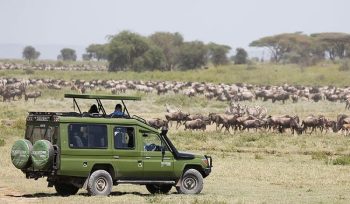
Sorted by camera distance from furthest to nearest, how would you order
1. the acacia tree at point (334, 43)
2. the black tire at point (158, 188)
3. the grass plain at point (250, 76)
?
the acacia tree at point (334, 43) → the grass plain at point (250, 76) → the black tire at point (158, 188)

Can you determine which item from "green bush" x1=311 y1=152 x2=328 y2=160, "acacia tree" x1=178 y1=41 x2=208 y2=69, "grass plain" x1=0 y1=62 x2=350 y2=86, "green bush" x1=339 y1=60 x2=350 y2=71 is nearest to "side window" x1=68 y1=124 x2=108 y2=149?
"green bush" x1=311 y1=152 x2=328 y2=160

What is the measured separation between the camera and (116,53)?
4872 inches

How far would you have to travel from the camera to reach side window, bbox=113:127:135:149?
62.8 feet

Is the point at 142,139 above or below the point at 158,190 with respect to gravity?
above

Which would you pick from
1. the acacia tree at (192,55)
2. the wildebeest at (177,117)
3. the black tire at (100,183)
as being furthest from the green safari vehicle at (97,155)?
the acacia tree at (192,55)

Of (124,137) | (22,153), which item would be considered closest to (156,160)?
(124,137)

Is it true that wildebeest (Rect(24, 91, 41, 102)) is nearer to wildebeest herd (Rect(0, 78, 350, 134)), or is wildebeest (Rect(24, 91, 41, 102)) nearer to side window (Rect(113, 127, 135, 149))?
wildebeest herd (Rect(0, 78, 350, 134))

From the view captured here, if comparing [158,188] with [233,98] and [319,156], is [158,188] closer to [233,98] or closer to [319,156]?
[319,156]

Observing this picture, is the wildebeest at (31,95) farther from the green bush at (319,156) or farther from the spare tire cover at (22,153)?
the spare tire cover at (22,153)

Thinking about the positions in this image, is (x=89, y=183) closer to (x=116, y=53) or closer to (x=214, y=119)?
(x=214, y=119)

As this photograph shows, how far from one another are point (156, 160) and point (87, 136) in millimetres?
1772

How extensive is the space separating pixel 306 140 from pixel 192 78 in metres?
67.4

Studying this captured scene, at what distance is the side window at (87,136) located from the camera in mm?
18500

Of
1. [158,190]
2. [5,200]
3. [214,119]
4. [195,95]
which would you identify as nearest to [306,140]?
[214,119]
